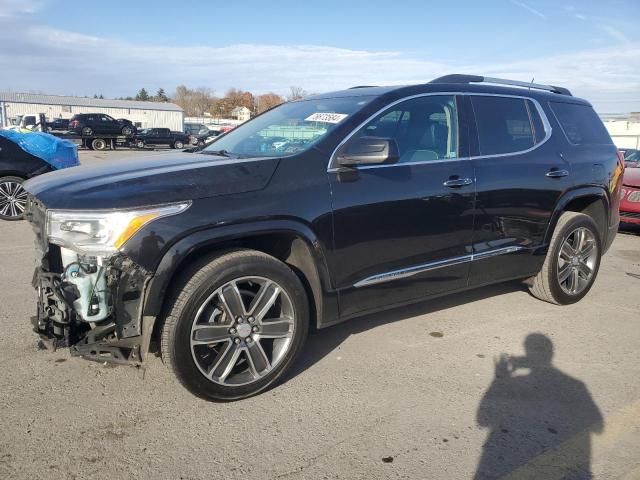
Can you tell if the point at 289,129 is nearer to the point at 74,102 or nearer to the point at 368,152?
the point at 368,152

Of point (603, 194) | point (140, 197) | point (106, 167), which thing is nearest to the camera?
point (140, 197)

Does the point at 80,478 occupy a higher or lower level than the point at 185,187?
lower

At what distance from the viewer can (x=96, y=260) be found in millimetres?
2734

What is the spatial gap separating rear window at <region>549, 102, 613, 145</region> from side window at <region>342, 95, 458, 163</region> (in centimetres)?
140

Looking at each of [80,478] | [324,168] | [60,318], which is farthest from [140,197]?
[80,478]

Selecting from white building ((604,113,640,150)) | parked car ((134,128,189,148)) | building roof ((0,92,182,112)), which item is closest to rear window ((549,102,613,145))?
parked car ((134,128,189,148))

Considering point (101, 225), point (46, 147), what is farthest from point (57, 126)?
point (101, 225)

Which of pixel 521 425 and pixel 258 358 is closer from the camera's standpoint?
pixel 521 425

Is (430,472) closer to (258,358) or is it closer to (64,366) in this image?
(258,358)

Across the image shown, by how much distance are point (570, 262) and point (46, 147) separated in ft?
26.8

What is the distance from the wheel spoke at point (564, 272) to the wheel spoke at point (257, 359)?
10.2 feet

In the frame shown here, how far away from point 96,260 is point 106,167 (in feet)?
3.03

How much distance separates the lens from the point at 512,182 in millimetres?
4062

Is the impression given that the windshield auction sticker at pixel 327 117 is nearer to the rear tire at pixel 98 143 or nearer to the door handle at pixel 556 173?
the door handle at pixel 556 173
